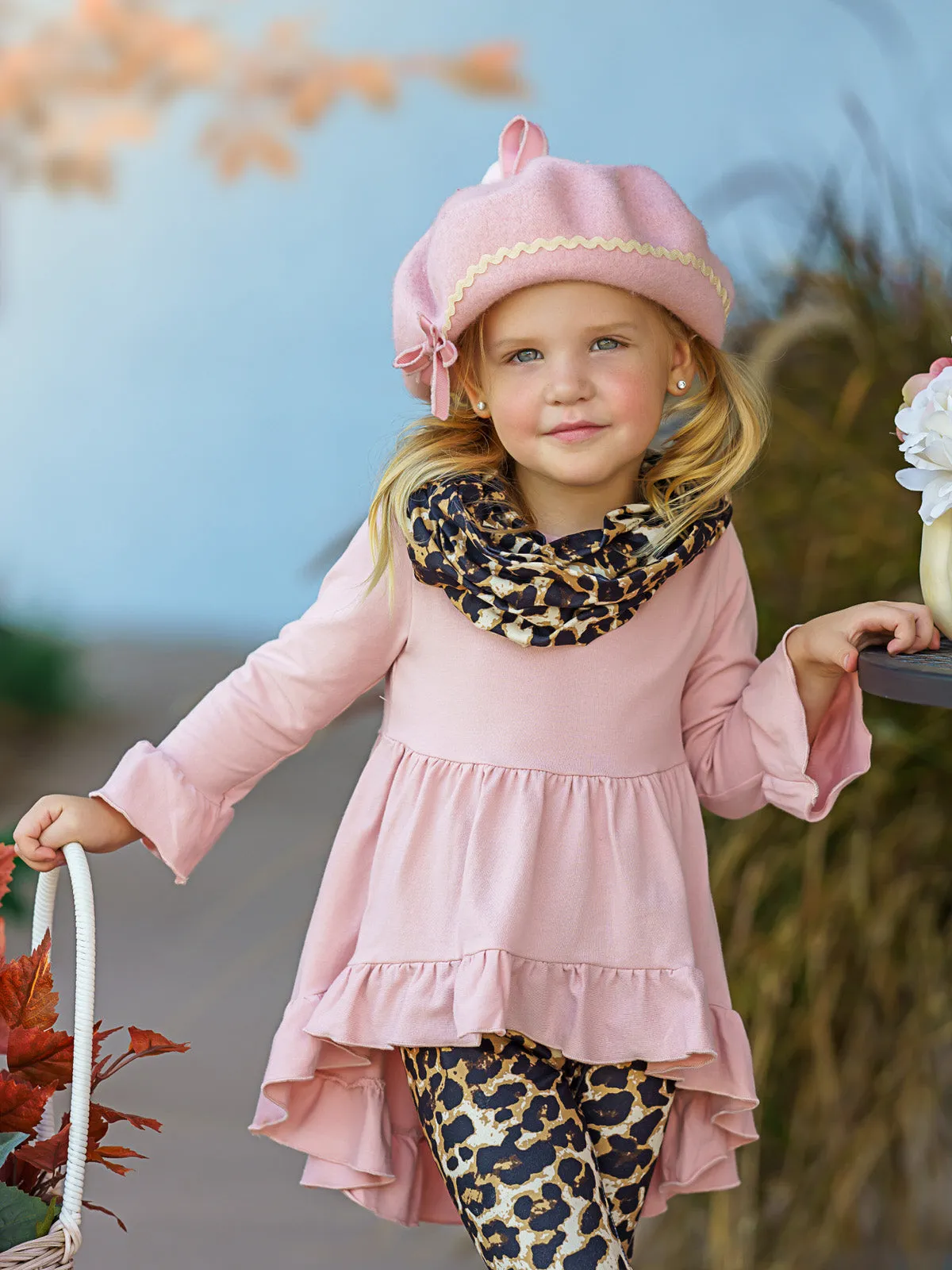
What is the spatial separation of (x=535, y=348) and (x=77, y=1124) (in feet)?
2.66

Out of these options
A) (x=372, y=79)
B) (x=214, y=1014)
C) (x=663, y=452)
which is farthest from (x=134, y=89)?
(x=663, y=452)

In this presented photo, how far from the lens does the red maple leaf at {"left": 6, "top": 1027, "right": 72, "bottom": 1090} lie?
4.26 feet

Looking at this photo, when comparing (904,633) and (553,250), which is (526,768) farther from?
(553,250)

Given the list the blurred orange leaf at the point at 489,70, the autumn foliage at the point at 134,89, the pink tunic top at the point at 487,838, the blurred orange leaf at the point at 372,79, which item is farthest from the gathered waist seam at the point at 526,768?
the autumn foliage at the point at 134,89

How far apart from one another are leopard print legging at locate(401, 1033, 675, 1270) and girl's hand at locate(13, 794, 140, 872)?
0.37m

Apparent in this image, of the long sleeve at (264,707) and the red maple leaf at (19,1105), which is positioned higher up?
the long sleeve at (264,707)

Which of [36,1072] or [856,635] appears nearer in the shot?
[36,1072]

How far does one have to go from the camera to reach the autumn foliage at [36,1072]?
128 centimetres

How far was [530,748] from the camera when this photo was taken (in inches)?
60.2

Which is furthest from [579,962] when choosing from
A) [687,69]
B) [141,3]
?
[141,3]

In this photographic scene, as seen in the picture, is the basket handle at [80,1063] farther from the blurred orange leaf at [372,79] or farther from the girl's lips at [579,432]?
the blurred orange leaf at [372,79]

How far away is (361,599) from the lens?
61.3 inches

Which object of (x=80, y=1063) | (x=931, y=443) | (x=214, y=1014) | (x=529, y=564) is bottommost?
(x=214, y=1014)

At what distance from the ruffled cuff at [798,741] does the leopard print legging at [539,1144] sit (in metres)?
0.32
